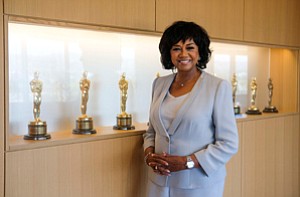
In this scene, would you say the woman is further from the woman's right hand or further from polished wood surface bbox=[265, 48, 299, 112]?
polished wood surface bbox=[265, 48, 299, 112]

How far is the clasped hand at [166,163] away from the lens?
1647 mm

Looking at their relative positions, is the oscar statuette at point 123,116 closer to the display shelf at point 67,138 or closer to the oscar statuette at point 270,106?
the display shelf at point 67,138

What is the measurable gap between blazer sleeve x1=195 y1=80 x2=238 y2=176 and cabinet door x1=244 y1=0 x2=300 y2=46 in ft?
3.78

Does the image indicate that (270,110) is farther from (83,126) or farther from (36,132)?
(36,132)

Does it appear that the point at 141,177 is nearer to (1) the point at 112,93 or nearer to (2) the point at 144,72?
(1) the point at 112,93

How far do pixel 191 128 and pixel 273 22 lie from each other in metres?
1.64

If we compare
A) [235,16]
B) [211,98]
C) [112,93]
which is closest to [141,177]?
[112,93]

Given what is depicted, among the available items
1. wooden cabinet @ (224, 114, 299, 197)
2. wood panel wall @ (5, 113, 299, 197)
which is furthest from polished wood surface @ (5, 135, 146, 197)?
wooden cabinet @ (224, 114, 299, 197)

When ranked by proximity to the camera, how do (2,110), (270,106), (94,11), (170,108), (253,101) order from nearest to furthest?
1. (2,110)
2. (170,108)
3. (94,11)
4. (253,101)
5. (270,106)

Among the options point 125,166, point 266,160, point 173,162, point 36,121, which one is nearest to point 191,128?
point 173,162

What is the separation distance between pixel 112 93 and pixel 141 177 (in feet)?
1.88

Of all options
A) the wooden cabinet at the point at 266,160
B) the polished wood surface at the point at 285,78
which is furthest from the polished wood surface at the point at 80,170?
the polished wood surface at the point at 285,78

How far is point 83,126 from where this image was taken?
1.99 m

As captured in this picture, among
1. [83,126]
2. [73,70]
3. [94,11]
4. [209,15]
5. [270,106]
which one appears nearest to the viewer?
[94,11]
